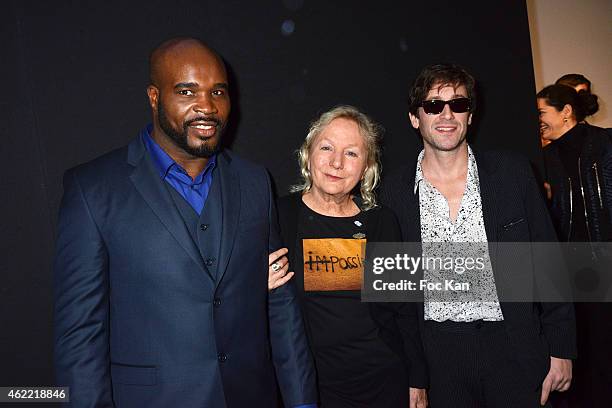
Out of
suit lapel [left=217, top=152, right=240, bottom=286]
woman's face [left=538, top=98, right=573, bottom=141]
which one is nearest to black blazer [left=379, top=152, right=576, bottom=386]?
suit lapel [left=217, top=152, right=240, bottom=286]

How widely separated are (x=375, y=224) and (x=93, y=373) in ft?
4.64

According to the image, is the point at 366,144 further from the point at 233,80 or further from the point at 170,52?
the point at 170,52

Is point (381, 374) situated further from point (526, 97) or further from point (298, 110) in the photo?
point (526, 97)

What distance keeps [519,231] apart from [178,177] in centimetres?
167

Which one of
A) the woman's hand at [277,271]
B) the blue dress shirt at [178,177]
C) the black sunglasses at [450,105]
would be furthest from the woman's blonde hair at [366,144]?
the blue dress shirt at [178,177]

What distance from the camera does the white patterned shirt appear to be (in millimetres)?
2246

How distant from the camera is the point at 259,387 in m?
1.81

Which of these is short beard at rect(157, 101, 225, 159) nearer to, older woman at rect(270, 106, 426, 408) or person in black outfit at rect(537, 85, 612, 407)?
older woman at rect(270, 106, 426, 408)

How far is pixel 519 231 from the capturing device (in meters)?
2.29

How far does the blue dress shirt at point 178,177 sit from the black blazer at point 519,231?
112 centimetres

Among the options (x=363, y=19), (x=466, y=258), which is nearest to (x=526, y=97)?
(x=363, y=19)

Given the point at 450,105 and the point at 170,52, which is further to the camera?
the point at 450,105

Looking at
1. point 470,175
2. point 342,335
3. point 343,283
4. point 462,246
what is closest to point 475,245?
point 462,246

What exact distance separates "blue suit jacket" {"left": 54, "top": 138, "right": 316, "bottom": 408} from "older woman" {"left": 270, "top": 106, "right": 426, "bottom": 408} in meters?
0.37
